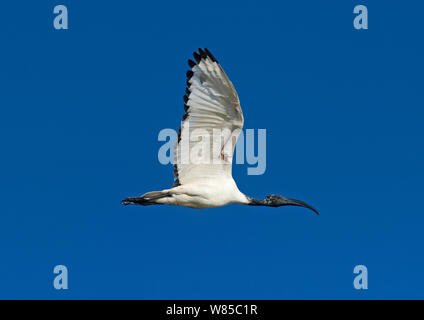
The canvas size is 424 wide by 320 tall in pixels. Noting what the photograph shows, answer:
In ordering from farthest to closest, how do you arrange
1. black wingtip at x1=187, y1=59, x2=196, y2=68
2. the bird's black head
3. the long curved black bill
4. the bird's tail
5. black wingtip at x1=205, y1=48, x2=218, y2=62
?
the long curved black bill, the bird's black head, the bird's tail, black wingtip at x1=187, y1=59, x2=196, y2=68, black wingtip at x1=205, y1=48, x2=218, y2=62

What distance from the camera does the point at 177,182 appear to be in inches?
506

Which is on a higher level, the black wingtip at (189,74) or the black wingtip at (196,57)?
the black wingtip at (196,57)

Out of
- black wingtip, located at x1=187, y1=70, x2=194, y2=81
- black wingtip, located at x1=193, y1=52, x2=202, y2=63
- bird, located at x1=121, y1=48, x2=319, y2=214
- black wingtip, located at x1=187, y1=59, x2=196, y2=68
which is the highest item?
black wingtip, located at x1=193, y1=52, x2=202, y2=63

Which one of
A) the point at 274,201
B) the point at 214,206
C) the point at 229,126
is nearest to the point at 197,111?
the point at 229,126

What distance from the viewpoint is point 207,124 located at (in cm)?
1233

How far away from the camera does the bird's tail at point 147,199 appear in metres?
12.5

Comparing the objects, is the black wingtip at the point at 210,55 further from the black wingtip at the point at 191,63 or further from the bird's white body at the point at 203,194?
the bird's white body at the point at 203,194

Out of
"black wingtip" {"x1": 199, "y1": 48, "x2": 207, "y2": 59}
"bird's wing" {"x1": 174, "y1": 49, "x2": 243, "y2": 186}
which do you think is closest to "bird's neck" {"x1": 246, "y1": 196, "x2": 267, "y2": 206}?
"bird's wing" {"x1": 174, "y1": 49, "x2": 243, "y2": 186}

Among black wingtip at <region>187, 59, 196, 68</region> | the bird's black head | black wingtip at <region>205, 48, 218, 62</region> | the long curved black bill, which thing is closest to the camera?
black wingtip at <region>205, 48, 218, 62</region>

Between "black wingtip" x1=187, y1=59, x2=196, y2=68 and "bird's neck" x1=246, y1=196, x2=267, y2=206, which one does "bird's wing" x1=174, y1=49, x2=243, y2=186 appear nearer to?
"black wingtip" x1=187, y1=59, x2=196, y2=68

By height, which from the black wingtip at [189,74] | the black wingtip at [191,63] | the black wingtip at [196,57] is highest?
the black wingtip at [196,57]

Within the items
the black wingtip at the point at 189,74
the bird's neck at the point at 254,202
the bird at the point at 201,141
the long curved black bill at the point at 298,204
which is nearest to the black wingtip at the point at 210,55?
the bird at the point at 201,141

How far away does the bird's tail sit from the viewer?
12547mm
